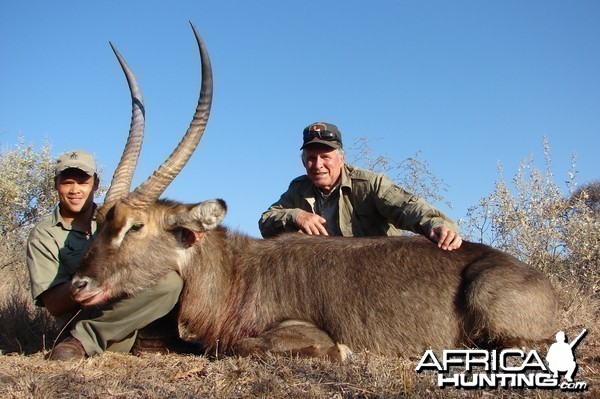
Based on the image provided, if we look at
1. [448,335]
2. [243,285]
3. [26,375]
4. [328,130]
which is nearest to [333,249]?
[243,285]

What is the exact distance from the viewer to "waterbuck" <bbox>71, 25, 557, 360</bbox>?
16.5 ft

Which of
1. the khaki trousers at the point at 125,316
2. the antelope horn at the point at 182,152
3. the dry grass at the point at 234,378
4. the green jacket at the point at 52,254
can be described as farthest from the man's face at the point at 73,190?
the dry grass at the point at 234,378

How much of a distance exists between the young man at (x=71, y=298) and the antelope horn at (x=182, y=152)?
0.76 metres

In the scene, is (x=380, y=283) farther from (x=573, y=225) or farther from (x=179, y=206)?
(x=573, y=225)

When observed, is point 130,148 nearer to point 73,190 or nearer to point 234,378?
point 73,190

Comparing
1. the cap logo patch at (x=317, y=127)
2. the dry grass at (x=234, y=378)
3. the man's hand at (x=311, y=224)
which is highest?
the cap logo patch at (x=317, y=127)

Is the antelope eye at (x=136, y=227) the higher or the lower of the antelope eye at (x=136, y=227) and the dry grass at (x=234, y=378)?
the higher

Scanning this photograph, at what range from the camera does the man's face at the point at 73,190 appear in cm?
611

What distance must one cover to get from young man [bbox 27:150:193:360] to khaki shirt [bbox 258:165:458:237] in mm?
1664

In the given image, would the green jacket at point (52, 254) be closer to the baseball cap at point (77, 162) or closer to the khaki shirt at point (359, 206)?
the baseball cap at point (77, 162)

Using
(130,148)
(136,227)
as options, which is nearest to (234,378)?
(136,227)

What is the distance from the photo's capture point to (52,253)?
588cm

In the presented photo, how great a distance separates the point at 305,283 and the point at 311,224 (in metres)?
1.06

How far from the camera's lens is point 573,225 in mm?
9953
